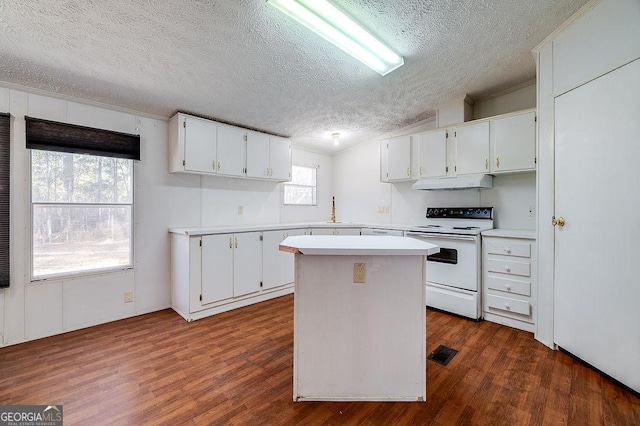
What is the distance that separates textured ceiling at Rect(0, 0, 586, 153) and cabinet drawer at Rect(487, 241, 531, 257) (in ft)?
5.64

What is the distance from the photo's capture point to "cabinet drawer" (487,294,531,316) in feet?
8.34

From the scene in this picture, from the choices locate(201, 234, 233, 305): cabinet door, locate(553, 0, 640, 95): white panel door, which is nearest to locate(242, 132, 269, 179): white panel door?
locate(201, 234, 233, 305): cabinet door

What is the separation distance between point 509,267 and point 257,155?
11.1 ft

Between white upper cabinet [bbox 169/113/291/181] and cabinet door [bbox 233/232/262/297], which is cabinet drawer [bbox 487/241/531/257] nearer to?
cabinet door [bbox 233/232/262/297]

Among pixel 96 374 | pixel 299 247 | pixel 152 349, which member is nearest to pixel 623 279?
pixel 299 247

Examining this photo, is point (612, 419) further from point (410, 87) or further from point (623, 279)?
point (410, 87)

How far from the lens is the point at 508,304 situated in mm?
2646

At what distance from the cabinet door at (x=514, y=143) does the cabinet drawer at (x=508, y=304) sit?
136cm

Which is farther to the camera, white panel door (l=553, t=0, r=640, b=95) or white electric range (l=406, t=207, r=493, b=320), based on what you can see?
white electric range (l=406, t=207, r=493, b=320)

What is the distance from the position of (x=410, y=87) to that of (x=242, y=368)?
10.0ft

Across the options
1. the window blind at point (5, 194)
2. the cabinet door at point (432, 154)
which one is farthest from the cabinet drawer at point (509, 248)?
the window blind at point (5, 194)

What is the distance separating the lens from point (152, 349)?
2299 millimetres

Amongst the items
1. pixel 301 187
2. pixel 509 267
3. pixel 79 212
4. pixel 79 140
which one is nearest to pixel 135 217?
pixel 79 212

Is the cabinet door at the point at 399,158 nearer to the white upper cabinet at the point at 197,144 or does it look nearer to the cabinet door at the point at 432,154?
the cabinet door at the point at 432,154
